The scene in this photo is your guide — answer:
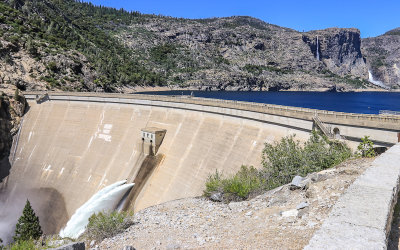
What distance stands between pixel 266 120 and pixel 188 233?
16233 millimetres

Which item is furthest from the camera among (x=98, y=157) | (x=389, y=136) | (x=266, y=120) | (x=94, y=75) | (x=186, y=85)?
(x=186, y=85)

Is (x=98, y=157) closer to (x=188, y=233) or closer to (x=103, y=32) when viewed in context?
(x=188, y=233)

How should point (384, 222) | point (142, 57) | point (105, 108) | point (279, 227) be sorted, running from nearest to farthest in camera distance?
point (384, 222), point (279, 227), point (105, 108), point (142, 57)

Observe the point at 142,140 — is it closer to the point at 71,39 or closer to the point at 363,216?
the point at 363,216

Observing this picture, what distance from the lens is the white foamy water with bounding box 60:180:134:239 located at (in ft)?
93.3

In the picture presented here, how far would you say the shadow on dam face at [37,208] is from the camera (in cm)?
3056

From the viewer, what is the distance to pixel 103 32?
579 ft

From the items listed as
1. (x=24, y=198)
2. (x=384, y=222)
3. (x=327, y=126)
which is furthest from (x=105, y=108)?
(x=384, y=222)

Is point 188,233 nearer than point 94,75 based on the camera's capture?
Yes

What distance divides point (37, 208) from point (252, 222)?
32919 mm

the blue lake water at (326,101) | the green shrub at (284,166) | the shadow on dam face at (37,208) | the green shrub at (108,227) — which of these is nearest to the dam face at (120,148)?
the shadow on dam face at (37,208)

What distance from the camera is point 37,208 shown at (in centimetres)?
3338

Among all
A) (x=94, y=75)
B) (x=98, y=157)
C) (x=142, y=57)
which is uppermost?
(x=142, y=57)

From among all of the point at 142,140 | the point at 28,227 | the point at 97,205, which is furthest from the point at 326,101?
the point at 28,227
